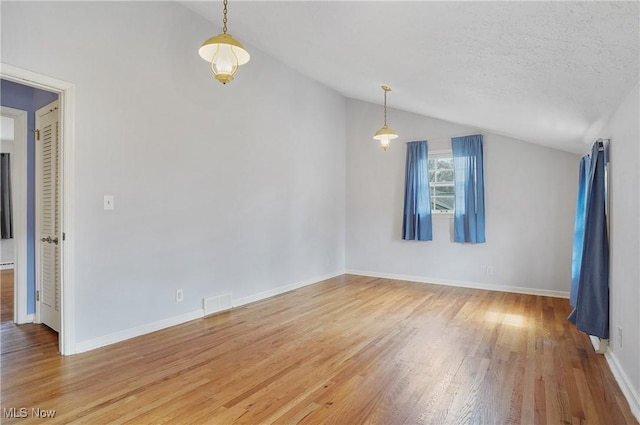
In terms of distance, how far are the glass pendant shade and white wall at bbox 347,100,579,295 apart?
170 inches

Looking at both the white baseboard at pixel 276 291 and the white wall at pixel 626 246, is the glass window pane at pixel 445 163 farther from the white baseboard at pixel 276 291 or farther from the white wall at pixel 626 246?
the white wall at pixel 626 246

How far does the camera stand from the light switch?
3.17 meters

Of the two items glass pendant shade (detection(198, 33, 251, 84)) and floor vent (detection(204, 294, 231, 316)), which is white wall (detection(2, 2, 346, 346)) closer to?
floor vent (detection(204, 294, 231, 316))

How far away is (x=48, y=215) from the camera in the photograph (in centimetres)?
359

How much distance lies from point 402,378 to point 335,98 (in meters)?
5.10

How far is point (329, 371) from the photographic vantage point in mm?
2678

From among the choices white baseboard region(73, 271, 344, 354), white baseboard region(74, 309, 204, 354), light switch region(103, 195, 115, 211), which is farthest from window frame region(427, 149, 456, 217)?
light switch region(103, 195, 115, 211)

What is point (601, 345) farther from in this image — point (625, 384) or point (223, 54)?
point (223, 54)

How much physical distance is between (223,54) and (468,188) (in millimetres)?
4399

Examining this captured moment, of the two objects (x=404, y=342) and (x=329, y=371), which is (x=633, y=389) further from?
(x=329, y=371)

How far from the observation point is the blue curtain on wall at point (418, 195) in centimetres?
592

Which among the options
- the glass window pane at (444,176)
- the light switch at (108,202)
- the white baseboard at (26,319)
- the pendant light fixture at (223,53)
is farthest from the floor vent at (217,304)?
the glass window pane at (444,176)

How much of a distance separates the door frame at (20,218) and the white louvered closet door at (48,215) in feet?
0.53

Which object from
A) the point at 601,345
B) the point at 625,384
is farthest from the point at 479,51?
the point at 601,345
